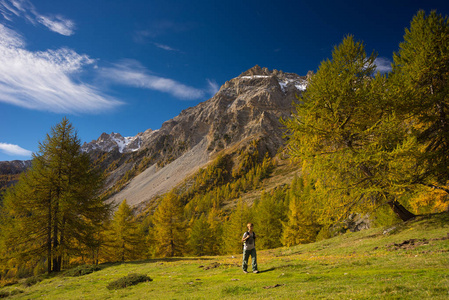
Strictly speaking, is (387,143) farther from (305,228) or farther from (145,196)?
(145,196)

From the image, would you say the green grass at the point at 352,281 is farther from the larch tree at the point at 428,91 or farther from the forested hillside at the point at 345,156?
the larch tree at the point at 428,91

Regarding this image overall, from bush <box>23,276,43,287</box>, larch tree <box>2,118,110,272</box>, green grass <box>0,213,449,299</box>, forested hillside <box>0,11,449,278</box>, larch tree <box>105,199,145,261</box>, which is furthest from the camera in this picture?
larch tree <box>105,199,145,261</box>

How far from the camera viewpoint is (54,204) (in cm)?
2072

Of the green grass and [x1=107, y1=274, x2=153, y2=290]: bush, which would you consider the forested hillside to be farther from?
[x1=107, y1=274, x2=153, y2=290]: bush

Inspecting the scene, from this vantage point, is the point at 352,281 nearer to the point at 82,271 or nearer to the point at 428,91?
the point at 428,91

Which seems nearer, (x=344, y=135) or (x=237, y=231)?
(x=344, y=135)

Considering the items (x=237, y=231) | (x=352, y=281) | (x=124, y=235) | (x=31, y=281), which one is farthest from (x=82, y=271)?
(x=237, y=231)

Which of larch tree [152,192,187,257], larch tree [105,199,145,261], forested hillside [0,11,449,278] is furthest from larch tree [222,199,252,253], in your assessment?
forested hillside [0,11,449,278]

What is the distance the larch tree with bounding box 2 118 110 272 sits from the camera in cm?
2025

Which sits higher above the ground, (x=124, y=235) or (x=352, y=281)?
(x=352, y=281)

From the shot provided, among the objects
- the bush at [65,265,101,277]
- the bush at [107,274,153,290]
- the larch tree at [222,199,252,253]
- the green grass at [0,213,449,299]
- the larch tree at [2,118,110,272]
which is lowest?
the larch tree at [222,199,252,253]

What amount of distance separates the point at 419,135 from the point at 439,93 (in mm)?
3158

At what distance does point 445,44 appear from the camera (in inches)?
605

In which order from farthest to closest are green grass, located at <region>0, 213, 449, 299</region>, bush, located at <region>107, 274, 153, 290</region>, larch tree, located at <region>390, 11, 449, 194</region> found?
larch tree, located at <region>390, 11, 449, 194</region> → bush, located at <region>107, 274, 153, 290</region> → green grass, located at <region>0, 213, 449, 299</region>
